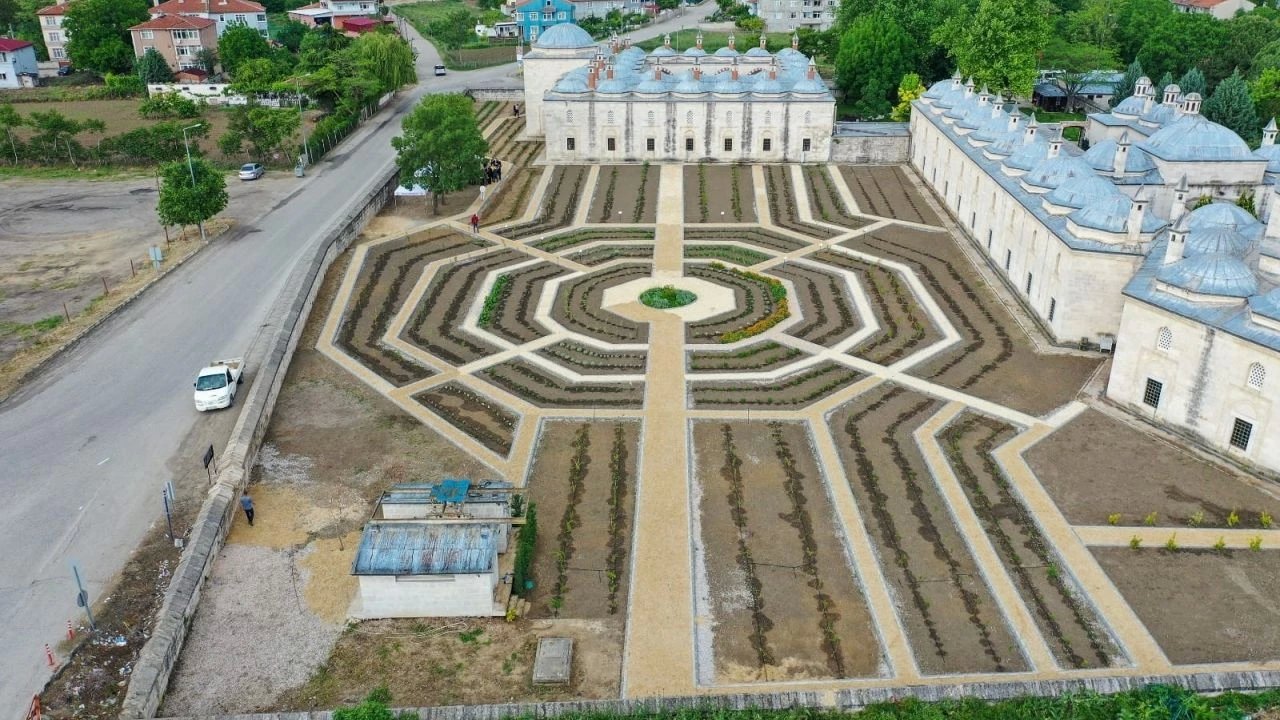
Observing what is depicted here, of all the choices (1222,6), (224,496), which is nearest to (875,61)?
(1222,6)

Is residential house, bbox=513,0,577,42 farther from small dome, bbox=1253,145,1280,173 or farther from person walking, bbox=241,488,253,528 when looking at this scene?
person walking, bbox=241,488,253,528

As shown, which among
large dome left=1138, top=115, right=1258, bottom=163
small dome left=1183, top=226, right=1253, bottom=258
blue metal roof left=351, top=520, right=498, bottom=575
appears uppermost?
large dome left=1138, top=115, right=1258, bottom=163

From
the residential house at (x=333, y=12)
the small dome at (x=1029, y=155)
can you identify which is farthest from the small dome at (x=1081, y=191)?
the residential house at (x=333, y=12)

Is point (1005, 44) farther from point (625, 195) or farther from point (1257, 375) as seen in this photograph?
point (1257, 375)

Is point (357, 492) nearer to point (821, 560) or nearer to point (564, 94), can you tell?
point (821, 560)

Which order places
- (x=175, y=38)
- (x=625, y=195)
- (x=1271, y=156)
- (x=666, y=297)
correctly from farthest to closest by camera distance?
(x=175, y=38) → (x=625, y=195) → (x=1271, y=156) → (x=666, y=297)

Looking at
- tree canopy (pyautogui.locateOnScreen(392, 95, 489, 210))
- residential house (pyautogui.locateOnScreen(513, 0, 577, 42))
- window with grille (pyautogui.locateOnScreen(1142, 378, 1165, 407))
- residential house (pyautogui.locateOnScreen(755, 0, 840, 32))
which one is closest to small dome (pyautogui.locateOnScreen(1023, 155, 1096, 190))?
window with grille (pyautogui.locateOnScreen(1142, 378, 1165, 407))

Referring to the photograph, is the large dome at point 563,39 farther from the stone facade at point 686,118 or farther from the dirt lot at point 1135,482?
the dirt lot at point 1135,482
